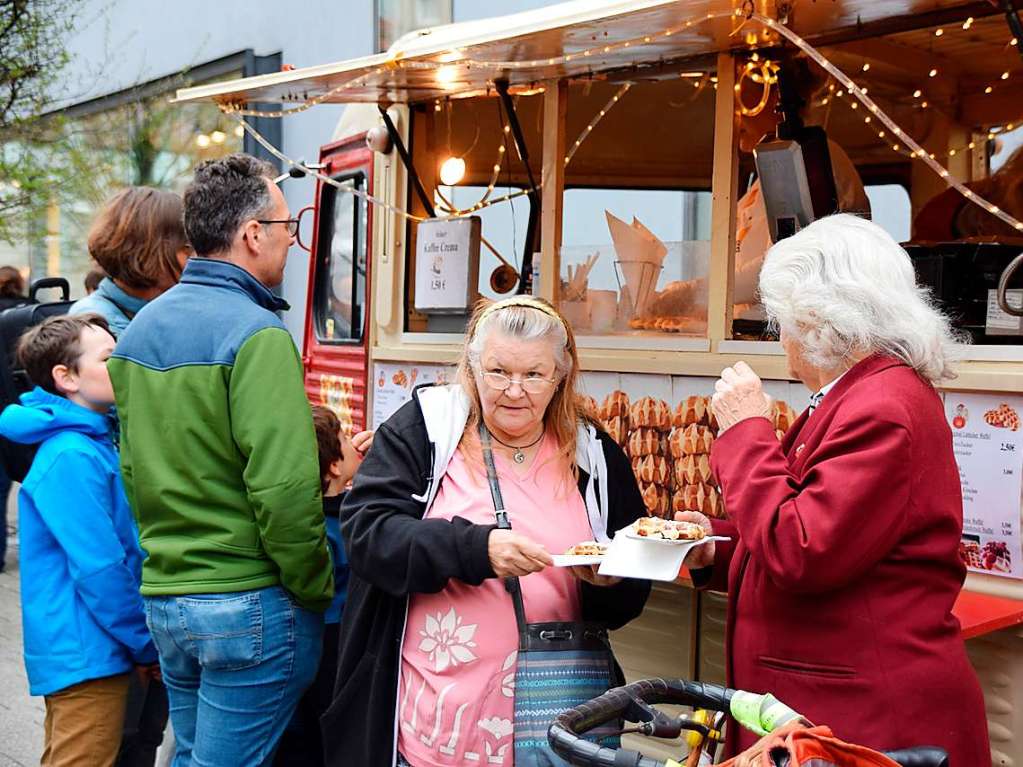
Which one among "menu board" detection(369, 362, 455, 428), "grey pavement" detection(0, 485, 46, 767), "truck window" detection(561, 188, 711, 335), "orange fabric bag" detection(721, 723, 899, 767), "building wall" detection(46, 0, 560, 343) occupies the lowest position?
"grey pavement" detection(0, 485, 46, 767)

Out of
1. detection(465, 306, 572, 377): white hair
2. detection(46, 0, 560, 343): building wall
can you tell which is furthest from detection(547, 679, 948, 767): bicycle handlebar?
detection(46, 0, 560, 343): building wall

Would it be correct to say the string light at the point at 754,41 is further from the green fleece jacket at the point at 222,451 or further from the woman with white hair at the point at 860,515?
the green fleece jacket at the point at 222,451

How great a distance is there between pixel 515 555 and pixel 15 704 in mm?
4198

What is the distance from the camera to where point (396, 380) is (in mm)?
5398

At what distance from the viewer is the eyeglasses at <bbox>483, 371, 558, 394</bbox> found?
108 inches

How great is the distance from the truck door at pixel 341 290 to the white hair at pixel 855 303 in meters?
3.50

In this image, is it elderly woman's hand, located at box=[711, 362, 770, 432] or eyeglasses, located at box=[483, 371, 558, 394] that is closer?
elderly woman's hand, located at box=[711, 362, 770, 432]

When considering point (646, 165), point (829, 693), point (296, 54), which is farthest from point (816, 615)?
point (296, 54)

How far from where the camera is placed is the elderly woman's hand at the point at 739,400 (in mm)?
2434

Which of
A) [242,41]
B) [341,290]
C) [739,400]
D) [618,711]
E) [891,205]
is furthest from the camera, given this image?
[242,41]

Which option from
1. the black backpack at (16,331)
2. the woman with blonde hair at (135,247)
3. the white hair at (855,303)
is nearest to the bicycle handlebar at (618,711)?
the white hair at (855,303)

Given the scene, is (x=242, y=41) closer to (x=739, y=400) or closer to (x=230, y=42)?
(x=230, y=42)

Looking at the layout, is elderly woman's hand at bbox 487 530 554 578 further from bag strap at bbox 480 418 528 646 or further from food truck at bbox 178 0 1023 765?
food truck at bbox 178 0 1023 765

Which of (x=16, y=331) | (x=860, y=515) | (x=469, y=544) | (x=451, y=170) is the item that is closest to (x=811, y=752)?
(x=860, y=515)
